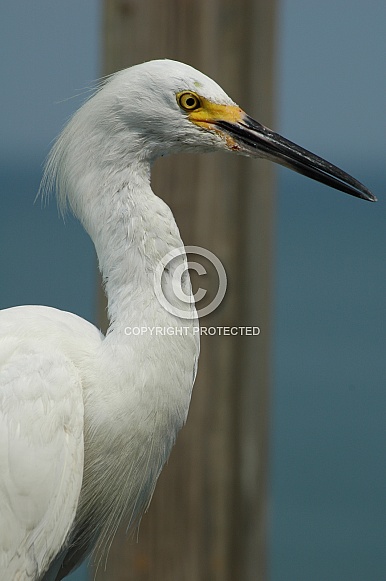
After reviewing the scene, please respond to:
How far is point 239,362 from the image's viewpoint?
7.97 feet

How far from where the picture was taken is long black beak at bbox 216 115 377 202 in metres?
2.31

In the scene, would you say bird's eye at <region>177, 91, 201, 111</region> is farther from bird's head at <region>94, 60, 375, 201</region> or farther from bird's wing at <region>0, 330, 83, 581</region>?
bird's wing at <region>0, 330, 83, 581</region>

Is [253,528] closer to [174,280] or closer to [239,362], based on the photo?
[239,362]

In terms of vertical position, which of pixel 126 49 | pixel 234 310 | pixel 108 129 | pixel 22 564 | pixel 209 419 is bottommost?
pixel 22 564

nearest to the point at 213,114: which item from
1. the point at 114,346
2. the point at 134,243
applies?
the point at 134,243

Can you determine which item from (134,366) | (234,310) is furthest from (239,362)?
(134,366)

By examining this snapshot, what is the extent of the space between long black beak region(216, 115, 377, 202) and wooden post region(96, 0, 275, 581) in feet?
0.26

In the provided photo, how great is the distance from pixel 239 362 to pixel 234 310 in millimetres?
92

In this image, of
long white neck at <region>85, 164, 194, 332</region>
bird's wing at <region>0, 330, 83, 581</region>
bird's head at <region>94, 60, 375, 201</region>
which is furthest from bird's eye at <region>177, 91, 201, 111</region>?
bird's wing at <region>0, 330, 83, 581</region>

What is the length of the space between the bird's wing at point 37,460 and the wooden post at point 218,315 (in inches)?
10.6

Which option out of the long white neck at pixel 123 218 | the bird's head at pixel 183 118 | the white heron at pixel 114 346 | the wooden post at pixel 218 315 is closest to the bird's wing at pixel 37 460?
the white heron at pixel 114 346

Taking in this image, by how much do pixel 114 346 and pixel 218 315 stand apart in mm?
236

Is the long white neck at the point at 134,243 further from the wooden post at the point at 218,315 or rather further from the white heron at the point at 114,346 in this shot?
the wooden post at the point at 218,315

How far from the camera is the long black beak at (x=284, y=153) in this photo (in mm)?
2311
